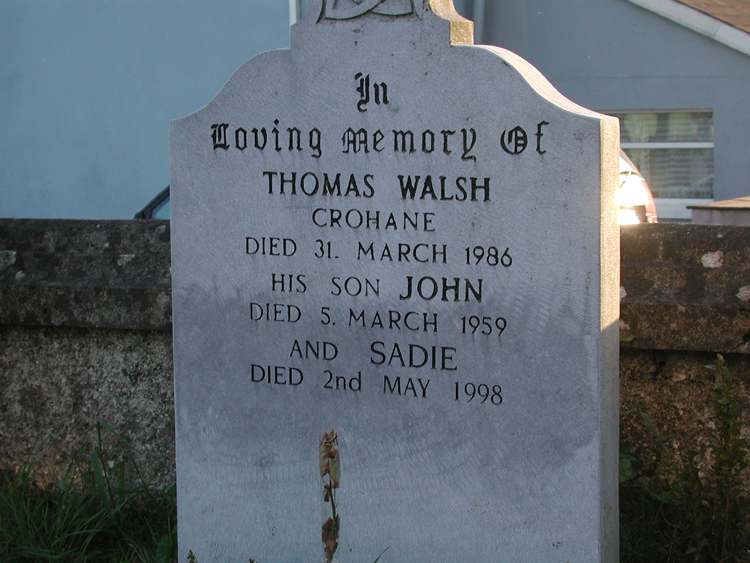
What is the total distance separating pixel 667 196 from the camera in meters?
8.48

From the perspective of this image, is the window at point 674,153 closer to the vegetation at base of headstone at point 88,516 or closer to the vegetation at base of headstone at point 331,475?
the vegetation at base of headstone at point 88,516

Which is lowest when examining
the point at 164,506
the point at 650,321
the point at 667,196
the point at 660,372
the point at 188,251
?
the point at 164,506

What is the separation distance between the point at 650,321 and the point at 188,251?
1441 millimetres

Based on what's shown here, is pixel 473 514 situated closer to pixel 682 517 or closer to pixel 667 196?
pixel 682 517

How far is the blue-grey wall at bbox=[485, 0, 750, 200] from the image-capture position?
25.6ft

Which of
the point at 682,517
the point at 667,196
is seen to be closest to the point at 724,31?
the point at 667,196

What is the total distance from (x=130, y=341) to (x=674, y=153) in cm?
679

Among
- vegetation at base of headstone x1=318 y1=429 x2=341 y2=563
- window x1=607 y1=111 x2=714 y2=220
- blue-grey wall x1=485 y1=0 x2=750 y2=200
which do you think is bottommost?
vegetation at base of headstone x1=318 y1=429 x2=341 y2=563

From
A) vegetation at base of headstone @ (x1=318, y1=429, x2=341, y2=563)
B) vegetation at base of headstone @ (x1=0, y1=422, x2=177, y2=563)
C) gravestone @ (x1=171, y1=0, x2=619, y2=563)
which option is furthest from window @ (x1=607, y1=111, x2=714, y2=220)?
vegetation at base of headstone @ (x1=318, y1=429, x2=341, y2=563)

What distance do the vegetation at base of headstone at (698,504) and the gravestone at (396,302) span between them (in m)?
0.25

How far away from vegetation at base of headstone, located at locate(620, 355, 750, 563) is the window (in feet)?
19.9

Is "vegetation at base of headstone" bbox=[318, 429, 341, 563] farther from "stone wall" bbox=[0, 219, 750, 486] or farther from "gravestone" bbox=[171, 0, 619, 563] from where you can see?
"stone wall" bbox=[0, 219, 750, 486]

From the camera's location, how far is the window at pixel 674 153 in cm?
820

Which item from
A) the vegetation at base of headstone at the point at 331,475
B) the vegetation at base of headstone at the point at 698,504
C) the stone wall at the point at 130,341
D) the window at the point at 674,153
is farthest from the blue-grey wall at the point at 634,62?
the vegetation at base of headstone at the point at 331,475
